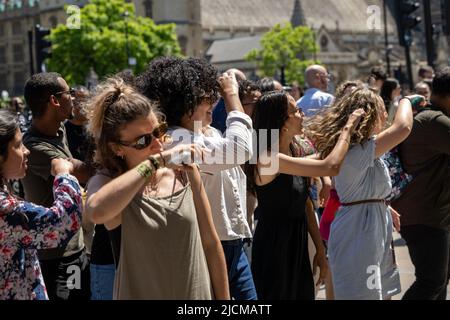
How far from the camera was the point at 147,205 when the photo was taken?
138 inches

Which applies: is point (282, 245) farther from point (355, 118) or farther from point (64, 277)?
point (64, 277)

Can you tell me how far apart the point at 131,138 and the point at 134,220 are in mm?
341

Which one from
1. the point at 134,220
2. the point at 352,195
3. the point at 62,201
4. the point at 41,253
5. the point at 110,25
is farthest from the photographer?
the point at 110,25

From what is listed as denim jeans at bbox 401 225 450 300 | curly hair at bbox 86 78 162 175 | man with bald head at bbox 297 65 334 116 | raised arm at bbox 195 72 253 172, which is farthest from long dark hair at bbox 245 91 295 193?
man with bald head at bbox 297 65 334 116

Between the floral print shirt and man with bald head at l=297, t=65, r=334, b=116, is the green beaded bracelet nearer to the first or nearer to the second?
the floral print shirt

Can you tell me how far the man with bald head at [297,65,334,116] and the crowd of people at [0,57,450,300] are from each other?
1704mm

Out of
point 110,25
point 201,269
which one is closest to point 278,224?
point 201,269

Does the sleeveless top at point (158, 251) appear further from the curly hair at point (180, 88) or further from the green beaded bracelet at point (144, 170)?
the curly hair at point (180, 88)

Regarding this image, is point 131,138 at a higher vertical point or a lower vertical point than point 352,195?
higher

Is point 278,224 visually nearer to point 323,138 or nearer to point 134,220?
point 323,138

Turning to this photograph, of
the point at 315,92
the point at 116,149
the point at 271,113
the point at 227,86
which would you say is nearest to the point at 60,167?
the point at 116,149

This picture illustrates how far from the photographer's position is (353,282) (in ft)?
16.9

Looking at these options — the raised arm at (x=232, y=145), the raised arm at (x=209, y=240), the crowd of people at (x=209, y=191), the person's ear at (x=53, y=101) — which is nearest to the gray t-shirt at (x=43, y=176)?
the crowd of people at (x=209, y=191)

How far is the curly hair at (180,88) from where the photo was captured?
13.9ft
